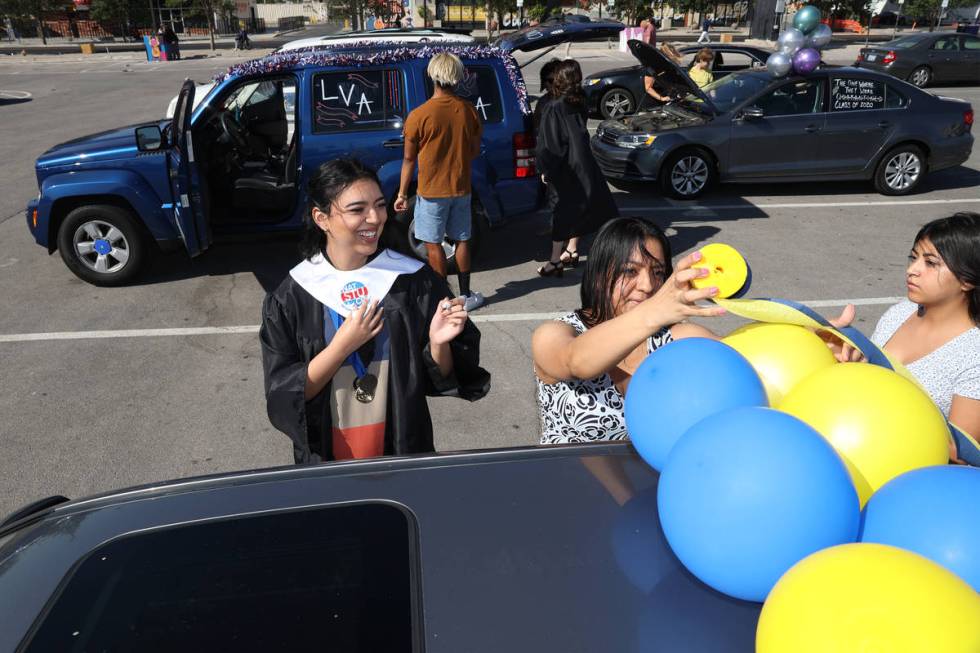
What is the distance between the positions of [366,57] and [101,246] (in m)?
2.78

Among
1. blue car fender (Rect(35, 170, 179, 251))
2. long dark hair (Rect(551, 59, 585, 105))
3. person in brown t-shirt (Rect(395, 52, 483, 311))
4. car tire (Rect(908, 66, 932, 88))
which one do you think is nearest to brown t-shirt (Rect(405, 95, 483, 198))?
person in brown t-shirt (Rect(395, 52, 483, 311))

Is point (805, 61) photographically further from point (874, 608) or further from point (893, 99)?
point (874, 608)

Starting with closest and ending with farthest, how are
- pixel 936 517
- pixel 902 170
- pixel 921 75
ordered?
pixel 936 517 < pixel 902 170 < pixel 921 75

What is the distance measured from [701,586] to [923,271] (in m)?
1.72

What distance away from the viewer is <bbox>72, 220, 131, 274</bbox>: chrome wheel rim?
253 inches

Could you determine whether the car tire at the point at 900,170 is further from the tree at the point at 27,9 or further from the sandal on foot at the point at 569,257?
the tree at the point at 27,9

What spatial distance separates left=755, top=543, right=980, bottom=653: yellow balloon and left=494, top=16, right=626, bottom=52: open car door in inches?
254

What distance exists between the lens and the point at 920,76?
19.6 meters

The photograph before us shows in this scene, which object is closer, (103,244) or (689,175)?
(103,244)

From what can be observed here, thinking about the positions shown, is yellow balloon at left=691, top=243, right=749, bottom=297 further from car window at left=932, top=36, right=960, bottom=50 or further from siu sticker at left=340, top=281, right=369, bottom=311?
car window at left=932, top=36, right=960, bottom=50

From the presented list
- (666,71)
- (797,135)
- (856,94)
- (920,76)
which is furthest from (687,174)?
(920,76)

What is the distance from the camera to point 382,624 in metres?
1.35

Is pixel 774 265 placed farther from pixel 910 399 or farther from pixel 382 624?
pixel 382 624

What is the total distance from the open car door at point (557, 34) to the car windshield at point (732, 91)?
8.41ft
